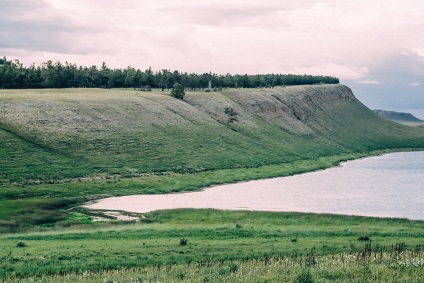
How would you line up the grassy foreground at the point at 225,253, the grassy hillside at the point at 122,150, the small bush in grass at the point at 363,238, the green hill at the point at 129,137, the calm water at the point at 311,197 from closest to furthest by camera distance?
the grassy foreground at the point at 225,253 < the small bush in grass at the point at 363,238 < the calm water at the point at 311,197 < the grassy hillside at the point at 122,150 < the green hill at the point at 129,137

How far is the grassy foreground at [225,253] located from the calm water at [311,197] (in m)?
9.93

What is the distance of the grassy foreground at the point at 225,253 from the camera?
21812 millimetres

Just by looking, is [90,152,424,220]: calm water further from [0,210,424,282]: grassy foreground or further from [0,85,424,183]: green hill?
[0,85,424,183]: green hill

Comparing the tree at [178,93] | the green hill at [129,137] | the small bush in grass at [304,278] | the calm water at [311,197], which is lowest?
the calm water at [311,197]

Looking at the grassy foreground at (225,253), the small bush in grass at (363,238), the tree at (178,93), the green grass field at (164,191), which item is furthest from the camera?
the tree at (178,93)

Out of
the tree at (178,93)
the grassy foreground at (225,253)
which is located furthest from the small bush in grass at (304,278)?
the tree at (178,93)

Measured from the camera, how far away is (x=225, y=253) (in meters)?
33.4

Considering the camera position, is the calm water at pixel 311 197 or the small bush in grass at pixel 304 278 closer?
the small bush in grass at pixel 304 278

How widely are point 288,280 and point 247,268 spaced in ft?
16.0

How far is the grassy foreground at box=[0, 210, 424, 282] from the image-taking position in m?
21.8

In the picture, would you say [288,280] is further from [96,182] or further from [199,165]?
[199,165]

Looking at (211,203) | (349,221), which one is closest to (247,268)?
(349,221)

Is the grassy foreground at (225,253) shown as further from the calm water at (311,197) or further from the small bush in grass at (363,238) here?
the calm water at (311,197)

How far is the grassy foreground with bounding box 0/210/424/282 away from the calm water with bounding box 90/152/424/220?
9931 millimetres
